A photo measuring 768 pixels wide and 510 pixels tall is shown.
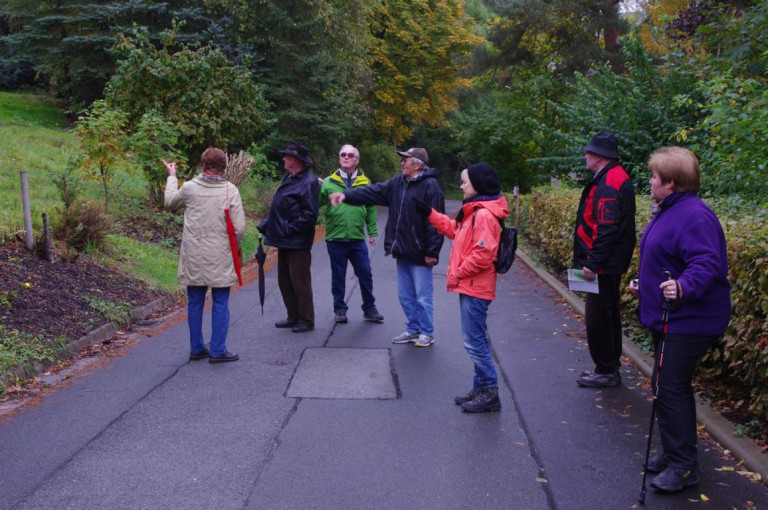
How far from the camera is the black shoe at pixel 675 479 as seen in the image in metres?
4.23

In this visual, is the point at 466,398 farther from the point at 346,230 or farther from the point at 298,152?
the point at 298,152

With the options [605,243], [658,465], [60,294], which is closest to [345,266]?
[60,294]

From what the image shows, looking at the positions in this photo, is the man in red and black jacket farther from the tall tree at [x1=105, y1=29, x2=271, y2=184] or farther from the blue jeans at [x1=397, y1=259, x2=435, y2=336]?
the tall tree at [x1=105, y1=29, x2=271, y2=184]

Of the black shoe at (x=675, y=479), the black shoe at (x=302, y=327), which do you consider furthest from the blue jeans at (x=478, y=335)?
A: the black shoe at (x=302, y=327)

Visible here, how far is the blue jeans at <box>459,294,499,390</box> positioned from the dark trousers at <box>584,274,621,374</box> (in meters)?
1.13

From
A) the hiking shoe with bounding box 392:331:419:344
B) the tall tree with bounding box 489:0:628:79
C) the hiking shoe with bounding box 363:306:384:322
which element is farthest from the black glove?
the tall tree with bounding box 489:0:628:79

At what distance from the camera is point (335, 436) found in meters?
5.09

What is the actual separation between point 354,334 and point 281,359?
132cm

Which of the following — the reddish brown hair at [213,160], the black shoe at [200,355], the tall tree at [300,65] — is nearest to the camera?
the reddish brown hair at [213,160]

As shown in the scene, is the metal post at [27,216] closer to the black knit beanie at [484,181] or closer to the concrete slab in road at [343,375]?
the concrete slab in road at [343,375]

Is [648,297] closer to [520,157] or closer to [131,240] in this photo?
[131,240]

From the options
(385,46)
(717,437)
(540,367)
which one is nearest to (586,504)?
(717,437)

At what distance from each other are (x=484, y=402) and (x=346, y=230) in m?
3.41

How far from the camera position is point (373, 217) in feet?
28.5
